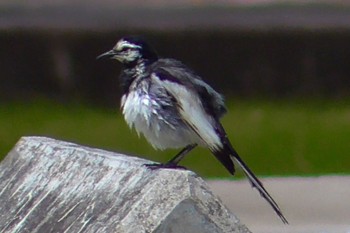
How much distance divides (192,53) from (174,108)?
10865 millimetres

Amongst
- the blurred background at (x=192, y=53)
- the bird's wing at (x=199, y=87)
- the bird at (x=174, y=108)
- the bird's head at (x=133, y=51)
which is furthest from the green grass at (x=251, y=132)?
the bird's wing at (x=199, y=87)

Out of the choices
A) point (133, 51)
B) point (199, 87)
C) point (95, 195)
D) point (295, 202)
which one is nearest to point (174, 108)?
point (199, 87)

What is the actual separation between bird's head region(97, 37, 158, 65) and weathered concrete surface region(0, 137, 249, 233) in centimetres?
188

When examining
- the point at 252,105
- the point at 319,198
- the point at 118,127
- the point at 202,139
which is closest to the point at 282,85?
the point at 252,105

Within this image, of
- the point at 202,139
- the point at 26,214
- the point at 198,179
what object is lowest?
the point at 202,139

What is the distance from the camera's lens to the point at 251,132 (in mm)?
14000

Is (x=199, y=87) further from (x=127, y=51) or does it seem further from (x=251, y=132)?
(x=251, y=132)

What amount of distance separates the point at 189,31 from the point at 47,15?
6.35 feet

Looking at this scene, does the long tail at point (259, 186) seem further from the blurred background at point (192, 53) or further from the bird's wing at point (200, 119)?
the blurred background at point (192, 53)

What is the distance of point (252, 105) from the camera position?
1530 centimetres

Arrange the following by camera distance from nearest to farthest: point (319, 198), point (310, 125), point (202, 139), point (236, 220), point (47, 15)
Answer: point (236, 220)
point (202, 139)
point (319, 198)
point (310, 125)
point (47, 15)

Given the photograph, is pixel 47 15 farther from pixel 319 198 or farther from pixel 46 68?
pixel 319 198

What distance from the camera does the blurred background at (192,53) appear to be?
50.6 ft

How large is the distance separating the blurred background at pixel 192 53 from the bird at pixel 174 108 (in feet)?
30.3
